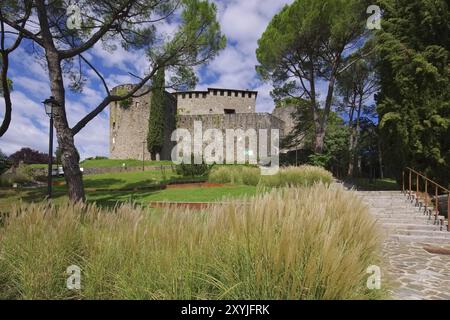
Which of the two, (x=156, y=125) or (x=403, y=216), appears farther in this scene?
(x=156, y=125)

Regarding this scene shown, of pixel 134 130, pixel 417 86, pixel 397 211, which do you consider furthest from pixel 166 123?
pixel 397 211

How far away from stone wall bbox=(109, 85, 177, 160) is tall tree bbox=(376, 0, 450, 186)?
2608 cm

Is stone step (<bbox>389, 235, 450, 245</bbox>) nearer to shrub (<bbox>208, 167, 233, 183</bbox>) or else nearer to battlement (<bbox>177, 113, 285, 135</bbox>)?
shrub (<bbox>208, 167, 233, 183</bbox>)

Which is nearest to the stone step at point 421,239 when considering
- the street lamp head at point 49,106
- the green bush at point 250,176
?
the green bush at point 250,176

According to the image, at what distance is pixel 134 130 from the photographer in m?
33.6

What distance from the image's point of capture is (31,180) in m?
18.4

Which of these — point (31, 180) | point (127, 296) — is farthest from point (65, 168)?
point (31, 180)

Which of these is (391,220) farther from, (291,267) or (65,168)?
(65,168)

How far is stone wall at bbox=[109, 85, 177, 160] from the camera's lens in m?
33.4

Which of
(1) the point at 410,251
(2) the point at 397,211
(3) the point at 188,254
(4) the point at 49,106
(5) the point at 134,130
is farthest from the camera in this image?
(5) the point at 134,130

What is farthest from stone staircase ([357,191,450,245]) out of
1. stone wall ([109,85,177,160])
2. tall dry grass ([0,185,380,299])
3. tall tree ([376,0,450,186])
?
stone wall ([109,85,177,160])

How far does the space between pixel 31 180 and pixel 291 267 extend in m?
21.0

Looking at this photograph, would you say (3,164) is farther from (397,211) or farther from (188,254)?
(397,211)

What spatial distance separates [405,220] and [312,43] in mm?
13630
